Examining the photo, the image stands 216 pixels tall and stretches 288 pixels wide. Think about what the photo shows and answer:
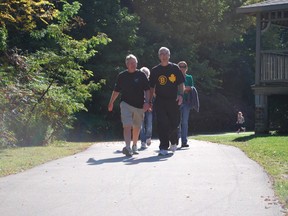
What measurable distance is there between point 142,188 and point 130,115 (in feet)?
12.4

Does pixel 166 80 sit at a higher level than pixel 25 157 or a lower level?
higher

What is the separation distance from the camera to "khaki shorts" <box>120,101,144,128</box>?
1128cm

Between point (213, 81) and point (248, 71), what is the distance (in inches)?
242

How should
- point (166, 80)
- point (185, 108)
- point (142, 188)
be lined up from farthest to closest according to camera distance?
1. point (185, 108)
2. point (166, 80)
3. point (142, 188)

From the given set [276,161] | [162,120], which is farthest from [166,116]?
[276,161]

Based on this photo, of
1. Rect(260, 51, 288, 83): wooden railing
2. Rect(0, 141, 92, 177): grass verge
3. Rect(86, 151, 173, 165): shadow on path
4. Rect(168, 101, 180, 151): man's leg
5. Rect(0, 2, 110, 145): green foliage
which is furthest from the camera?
Rect(260, 51, 288, 83): wooden railing

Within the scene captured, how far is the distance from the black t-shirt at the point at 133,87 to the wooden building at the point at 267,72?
10026mm

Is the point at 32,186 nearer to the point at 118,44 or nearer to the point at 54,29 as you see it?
the point at 54,29

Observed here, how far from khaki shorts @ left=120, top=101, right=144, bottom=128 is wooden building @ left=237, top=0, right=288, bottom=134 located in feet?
32.5

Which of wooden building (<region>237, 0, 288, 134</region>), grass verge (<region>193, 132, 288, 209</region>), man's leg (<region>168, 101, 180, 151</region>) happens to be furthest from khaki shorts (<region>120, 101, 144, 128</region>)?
wooden building (<region>237, 0, 288, 134</region>)

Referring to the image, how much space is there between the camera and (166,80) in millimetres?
11195

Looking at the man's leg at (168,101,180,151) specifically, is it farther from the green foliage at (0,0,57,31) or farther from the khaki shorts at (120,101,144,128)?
the green foliage at (0,0,57,31)

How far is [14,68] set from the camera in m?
14.7

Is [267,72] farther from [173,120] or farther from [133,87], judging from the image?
[133,87]
